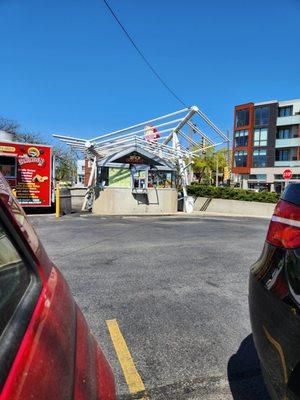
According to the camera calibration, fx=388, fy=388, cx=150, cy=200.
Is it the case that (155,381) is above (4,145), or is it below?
below

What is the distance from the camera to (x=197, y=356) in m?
3.48

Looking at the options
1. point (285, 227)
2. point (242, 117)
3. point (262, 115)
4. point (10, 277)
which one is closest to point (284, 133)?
point (262, 115)

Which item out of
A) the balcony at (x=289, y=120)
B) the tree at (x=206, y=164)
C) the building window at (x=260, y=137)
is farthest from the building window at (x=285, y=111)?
the tree at (x=206, y=164)

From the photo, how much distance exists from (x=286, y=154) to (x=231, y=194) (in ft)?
151

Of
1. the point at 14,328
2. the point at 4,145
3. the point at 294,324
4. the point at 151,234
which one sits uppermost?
the point at 4,145

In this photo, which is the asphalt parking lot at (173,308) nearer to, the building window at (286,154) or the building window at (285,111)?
the building window at (286,154)

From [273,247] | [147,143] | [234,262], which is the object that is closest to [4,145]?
[147,143]

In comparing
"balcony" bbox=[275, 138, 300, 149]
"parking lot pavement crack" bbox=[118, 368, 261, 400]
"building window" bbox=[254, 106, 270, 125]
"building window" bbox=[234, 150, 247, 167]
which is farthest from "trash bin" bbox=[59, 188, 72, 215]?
"building window" bbox=[234, 150, 247, 167]

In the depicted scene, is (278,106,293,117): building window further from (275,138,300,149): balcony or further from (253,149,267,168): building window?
(253,149,267,168): building window

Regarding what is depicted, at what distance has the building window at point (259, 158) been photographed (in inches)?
2660

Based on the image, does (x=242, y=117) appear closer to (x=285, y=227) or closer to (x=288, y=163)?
(x=288, y=163)

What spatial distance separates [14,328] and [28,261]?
0.33 metres

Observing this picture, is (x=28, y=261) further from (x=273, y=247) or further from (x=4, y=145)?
(x=4, y=145)

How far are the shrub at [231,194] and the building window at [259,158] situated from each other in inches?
1831
